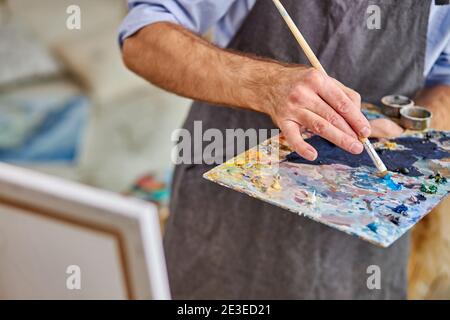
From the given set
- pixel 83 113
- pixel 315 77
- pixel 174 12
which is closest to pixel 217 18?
pixel 174 12

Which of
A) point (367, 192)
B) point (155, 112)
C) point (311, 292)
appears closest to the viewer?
point (367, 192)

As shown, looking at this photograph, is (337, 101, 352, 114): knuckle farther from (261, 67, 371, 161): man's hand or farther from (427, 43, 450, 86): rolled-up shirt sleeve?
(427, 43, 450, 86): rolled-up shirt sleeve

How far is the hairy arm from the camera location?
929mm

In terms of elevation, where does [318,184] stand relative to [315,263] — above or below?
above

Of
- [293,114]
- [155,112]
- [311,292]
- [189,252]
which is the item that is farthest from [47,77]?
[293,114]

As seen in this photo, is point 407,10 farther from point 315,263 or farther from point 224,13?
point 315,263

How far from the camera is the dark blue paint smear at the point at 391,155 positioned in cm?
98

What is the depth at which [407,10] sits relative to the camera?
1.09m

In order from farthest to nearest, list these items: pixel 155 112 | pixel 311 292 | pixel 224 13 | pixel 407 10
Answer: pixel 155 112 < pixel 311 292 < pixel 224 13 < pixel 407 10

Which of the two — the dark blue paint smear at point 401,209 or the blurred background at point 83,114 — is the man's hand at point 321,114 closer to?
the dark blue paint smear at point 401,209

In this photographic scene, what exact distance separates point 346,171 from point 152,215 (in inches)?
17.1

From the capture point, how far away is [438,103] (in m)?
1.15

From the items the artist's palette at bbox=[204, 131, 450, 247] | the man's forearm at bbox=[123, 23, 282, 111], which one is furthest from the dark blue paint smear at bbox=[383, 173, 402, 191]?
the man's forearm at bbox=[123, 23, 282, 111]

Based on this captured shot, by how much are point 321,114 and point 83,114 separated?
2063mm
